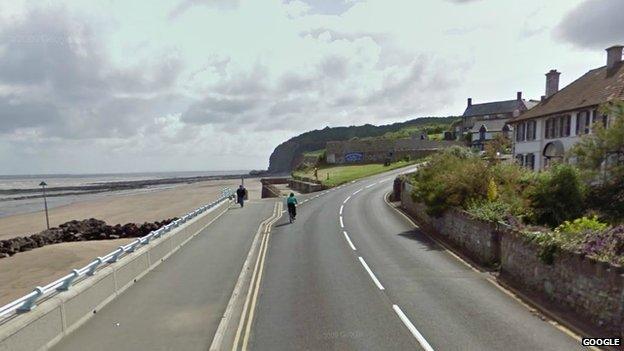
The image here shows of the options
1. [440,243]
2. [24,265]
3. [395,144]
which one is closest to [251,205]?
[24,265]

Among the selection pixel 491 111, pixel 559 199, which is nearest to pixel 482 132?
pixel 491 111

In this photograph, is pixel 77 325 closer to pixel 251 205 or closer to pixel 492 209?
pixel 492 209

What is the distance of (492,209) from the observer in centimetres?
1552

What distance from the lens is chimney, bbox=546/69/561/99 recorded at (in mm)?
41000

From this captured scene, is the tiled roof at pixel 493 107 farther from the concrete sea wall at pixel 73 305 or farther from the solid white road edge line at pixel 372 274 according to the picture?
the concrete sea wall at pixel 73 305

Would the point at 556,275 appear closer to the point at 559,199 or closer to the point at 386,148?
the point at 559,199

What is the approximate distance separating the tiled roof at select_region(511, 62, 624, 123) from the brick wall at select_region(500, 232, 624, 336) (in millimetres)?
19933

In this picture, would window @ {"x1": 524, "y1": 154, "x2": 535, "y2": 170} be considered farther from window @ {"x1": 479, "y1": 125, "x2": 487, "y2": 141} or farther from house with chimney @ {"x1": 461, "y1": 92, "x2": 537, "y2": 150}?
house with chimney @ {"x1": 461, "y1": 92, "x2": 537, "y2": 150}

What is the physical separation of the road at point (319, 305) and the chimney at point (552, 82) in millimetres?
33314

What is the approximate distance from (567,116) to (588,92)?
218 centimetres

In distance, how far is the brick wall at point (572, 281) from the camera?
7863 millimetres

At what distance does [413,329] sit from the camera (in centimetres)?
837

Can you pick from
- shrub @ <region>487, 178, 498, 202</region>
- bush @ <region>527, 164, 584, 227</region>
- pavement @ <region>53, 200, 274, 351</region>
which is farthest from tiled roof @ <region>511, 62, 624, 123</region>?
pavement @ <region>53, 200, 274, 351</region>

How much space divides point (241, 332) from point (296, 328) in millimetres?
1163
